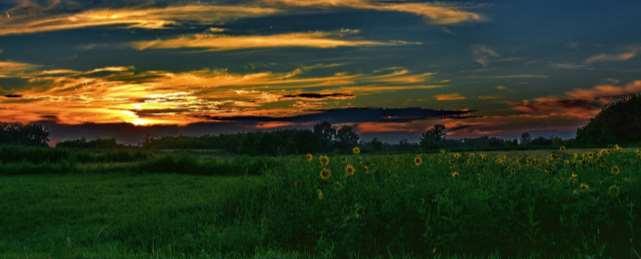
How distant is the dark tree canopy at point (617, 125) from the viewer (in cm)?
3575

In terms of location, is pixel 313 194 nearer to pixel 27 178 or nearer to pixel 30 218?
pixel 30 218

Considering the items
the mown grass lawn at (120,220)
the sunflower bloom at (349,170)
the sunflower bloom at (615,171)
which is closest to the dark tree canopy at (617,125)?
the mown grass lawn at (120,220)

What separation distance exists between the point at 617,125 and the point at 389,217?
30902 mm

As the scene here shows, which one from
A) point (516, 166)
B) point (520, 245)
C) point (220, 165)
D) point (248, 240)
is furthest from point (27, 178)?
point (520, 245)

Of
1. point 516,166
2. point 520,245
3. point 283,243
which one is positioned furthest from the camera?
point 516,166

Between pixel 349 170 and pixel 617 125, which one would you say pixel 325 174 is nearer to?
pixel 349 170

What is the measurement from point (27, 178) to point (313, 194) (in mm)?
14499

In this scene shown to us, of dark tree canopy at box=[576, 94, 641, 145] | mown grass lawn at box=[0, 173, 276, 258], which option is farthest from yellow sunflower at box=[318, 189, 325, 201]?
dark tree canopy at box=[576, 94, 641, 145]

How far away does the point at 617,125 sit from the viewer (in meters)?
36.8

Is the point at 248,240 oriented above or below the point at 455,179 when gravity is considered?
below

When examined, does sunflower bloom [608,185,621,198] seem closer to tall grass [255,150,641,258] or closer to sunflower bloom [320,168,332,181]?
tall grass [255,150,641,258]

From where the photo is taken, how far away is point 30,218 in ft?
44.7

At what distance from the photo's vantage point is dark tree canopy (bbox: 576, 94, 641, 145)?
35.8 metres

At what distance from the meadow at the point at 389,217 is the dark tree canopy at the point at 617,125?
2428 centimetres
